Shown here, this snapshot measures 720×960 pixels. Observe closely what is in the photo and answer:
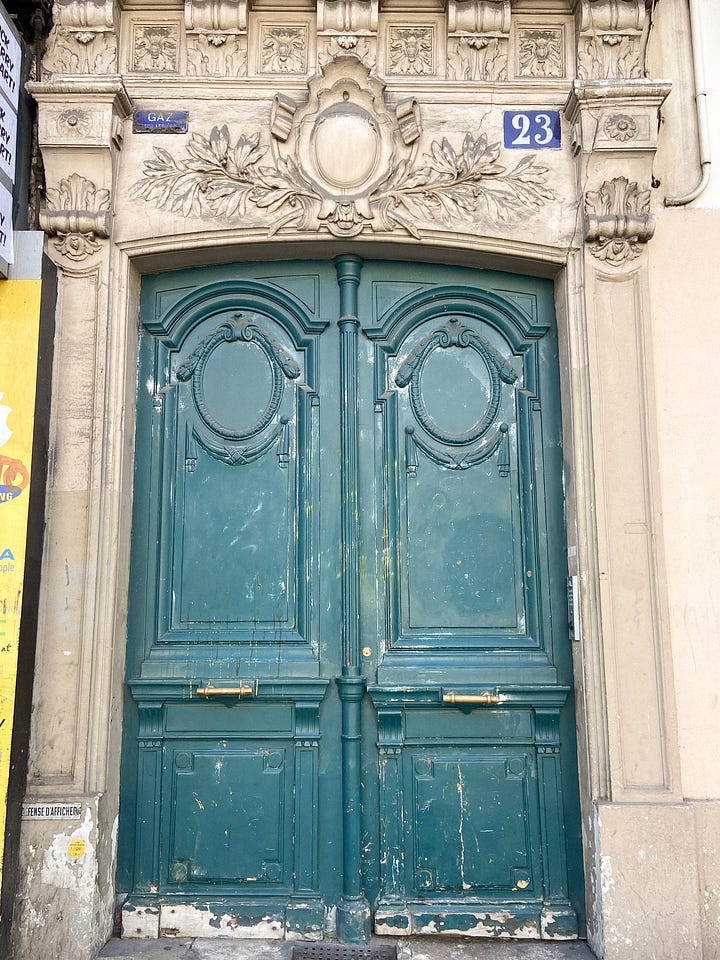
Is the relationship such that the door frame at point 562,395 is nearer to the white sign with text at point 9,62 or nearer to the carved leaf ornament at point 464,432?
the carved leaf ornament at point 464,432

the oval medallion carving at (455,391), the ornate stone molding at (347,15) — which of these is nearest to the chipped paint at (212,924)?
the oval medallion carving at (455,391)

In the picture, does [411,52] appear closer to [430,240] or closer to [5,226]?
[430,240]

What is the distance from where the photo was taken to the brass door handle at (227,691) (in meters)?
3.73

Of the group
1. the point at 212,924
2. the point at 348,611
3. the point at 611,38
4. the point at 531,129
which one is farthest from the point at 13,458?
the point at 611,38

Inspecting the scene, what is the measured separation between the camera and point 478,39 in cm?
401

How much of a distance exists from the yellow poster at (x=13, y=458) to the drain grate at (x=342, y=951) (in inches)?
55.7

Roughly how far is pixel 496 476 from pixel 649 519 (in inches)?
29.8

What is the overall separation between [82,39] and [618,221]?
280 cm

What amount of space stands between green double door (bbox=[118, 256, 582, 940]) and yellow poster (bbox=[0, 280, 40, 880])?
60cm

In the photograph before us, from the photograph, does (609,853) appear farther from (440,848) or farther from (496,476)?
(496,476)

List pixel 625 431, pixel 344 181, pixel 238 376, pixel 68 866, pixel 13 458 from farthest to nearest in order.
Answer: pixel 238 376
pixel 344 181
pixel 625 431
pixel 13 458
pixel 68 866

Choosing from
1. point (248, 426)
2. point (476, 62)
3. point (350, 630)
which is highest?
point (476, 62)

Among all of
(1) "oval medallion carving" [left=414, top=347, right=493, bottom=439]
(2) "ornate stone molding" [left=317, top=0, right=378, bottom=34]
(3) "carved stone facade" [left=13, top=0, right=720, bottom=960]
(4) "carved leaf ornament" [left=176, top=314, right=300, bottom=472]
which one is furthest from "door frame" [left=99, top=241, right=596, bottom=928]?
(2) "ornate stone molding" [left=317, top=0, right=378, bottom=34]

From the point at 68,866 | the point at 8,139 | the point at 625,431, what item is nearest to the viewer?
the point at 68,866
